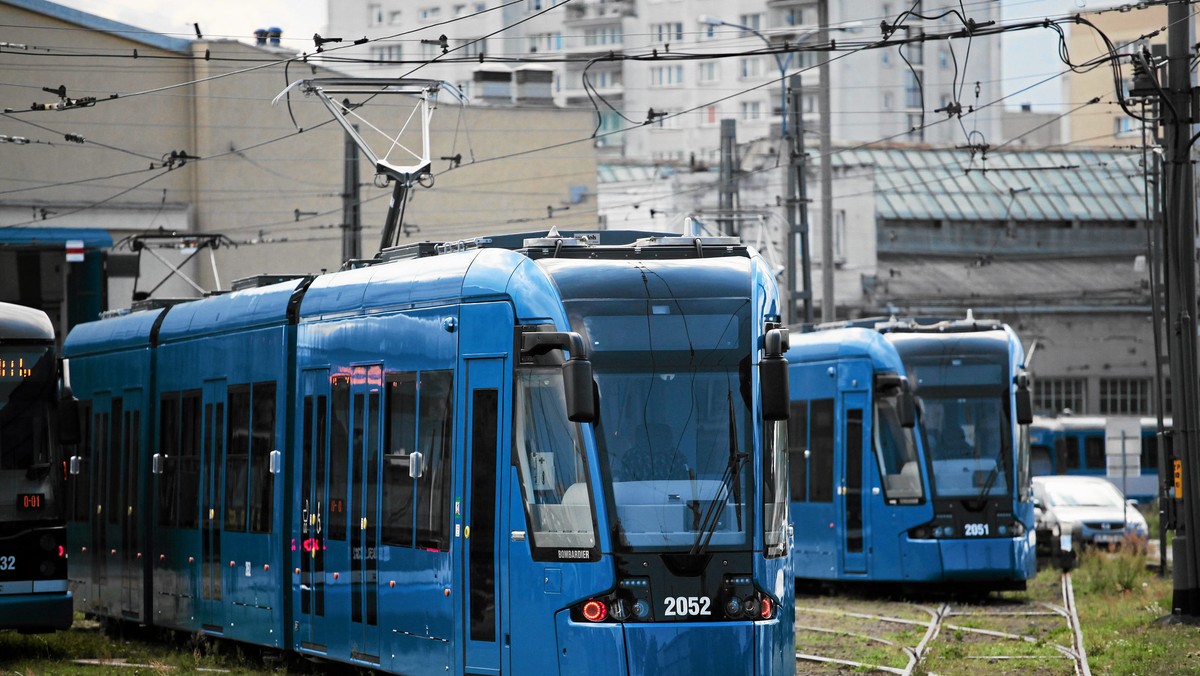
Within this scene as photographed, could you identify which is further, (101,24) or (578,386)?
(101,24)

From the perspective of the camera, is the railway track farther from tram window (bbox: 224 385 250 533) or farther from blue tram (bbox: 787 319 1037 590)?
tram window (bbox: 224 385 250 533)

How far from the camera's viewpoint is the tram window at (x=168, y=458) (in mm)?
18266

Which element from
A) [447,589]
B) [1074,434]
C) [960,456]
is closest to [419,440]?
[447,589]

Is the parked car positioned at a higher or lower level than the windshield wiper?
lower

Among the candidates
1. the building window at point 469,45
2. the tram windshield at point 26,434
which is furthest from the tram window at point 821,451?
the tram windshield at point 26,434

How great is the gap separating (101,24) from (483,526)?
2924 centimetres

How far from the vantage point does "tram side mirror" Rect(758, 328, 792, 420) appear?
37.9 ft

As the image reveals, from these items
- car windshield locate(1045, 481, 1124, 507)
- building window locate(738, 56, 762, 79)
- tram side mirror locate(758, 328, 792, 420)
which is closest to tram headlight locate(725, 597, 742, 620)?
tram side mirror locate(758, 328, 792, 420)

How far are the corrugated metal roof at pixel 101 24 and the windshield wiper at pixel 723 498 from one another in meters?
26.1

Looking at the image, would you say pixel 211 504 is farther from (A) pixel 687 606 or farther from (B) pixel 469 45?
(B) pixel 469 45

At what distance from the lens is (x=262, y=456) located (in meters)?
16.0

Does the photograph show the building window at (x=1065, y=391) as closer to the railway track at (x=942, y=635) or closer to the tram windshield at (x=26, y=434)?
the railway track at (x=942, y=635)

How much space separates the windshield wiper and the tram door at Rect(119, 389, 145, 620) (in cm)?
935

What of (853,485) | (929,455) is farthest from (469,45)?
(929,455)
